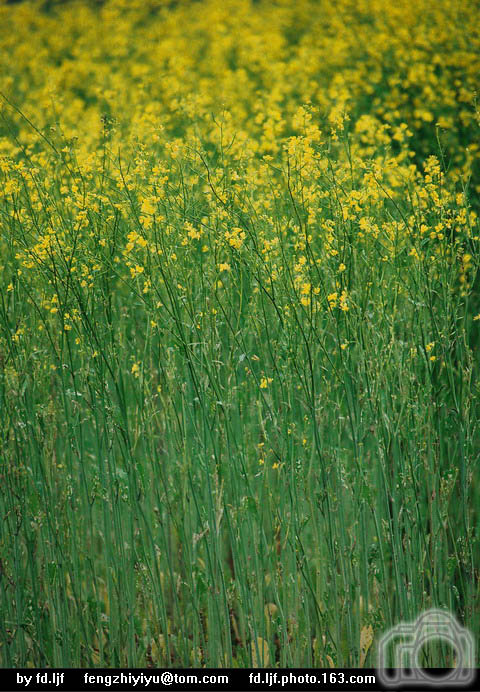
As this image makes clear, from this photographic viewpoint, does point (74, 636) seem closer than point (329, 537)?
No

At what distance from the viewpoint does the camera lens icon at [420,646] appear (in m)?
3.04

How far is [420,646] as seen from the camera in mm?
3105

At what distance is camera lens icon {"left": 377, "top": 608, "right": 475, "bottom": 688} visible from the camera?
304 centimetres

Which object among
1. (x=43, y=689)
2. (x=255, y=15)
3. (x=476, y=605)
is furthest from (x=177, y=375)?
(x=255, y=15)

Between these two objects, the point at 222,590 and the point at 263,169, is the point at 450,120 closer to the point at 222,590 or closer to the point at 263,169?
the point at 263,169

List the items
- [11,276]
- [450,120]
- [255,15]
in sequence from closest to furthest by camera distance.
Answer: [11,276] < [450,120] < [255,15]

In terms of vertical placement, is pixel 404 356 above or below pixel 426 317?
below

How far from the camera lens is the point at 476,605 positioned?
3.23 meters

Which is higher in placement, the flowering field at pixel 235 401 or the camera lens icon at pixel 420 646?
the flowering field at pixel 235 401

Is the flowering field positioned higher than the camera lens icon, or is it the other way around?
the flowering field

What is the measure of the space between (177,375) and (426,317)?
1145 millimetres

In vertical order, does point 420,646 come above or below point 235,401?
below

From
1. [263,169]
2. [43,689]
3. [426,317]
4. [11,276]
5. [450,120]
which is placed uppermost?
[450,120]

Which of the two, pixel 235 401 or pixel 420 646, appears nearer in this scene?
pixel 420 646
